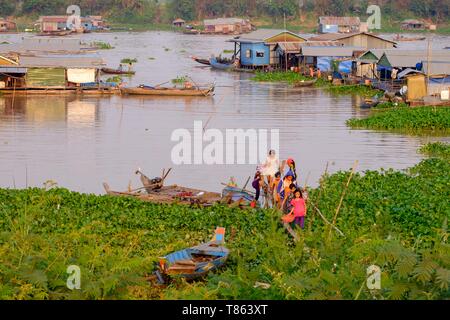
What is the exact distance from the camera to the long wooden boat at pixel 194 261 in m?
11.4

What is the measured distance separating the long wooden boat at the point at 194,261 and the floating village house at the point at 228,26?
8058cm

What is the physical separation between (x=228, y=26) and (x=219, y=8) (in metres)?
14.8

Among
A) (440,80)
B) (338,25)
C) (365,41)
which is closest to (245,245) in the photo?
(440,80)

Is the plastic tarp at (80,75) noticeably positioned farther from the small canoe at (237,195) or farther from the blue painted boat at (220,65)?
the small canoe at (237,195)

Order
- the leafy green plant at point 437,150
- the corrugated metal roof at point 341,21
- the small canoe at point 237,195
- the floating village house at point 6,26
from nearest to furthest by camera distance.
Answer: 1. the small canoe at point 237,195
2. the leafy green plant at point 437,150
3. the corrugated metal roof at point 341,21
4. the floating village house at point 6,26

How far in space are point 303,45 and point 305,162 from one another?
81.6 feet

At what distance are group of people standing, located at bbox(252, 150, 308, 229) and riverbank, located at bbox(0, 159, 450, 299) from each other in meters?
0.47

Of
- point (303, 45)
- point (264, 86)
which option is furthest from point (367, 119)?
point (303, 45)

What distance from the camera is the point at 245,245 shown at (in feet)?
43.6

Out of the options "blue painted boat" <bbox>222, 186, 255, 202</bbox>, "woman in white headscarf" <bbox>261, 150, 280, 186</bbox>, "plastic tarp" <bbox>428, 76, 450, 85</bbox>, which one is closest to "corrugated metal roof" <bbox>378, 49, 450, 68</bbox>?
"plastic tarp" <bbox>428, 76, 450, 85</bbox>

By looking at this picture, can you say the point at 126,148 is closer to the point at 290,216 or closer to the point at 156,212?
the point at 156,212

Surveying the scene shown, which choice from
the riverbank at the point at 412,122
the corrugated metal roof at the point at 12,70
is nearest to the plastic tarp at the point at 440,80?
the riverbank at the point at 412,122

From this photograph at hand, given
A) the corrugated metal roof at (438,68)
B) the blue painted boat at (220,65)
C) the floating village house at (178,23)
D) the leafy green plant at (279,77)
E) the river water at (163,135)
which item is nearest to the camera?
the river water at (163,135)

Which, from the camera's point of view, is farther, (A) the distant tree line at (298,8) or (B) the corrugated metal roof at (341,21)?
(A) the distant tree line at (298,8)
